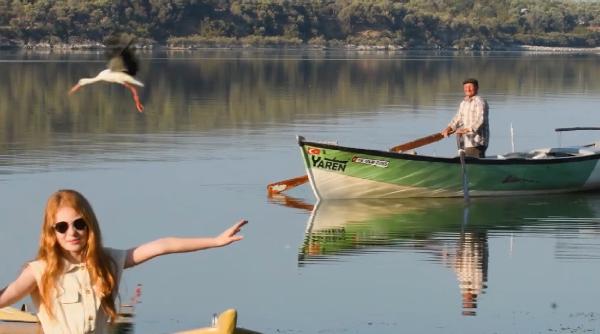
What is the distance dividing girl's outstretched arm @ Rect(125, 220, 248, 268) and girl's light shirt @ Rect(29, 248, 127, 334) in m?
0.05

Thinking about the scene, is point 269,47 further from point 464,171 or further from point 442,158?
point 442,158

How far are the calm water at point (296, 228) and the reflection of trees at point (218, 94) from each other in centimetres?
29

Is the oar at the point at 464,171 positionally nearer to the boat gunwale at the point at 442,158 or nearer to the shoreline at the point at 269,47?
the boat gunwale at the point at 442,158

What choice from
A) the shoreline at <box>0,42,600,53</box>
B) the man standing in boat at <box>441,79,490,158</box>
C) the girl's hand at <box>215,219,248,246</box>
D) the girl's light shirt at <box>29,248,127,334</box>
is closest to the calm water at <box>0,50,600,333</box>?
the man standing in boat at <box>441,79,490,158</box>

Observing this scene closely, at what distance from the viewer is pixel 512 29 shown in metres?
199

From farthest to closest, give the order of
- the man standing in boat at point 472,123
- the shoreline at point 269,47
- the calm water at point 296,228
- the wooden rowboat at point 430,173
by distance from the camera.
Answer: the shoreline at point 269,47, the man standing in boat at point 472,123, the wooden rowboat at point 430,173, the calm water at point 296,228

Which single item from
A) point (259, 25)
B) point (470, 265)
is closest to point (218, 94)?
point (470, 265)

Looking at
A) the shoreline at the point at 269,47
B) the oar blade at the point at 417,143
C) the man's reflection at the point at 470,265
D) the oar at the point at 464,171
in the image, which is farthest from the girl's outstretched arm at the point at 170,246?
the shoreline at the point at 269,47

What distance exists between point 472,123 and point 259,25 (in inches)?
5441

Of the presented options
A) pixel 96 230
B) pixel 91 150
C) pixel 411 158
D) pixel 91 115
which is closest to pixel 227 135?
pixel 91 150

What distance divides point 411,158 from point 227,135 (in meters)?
12.9

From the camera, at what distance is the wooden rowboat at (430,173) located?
21.0 meters

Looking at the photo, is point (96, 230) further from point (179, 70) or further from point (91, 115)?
point (179, 70)

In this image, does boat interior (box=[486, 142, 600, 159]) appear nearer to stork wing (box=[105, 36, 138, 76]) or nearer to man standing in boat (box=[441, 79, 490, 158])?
man standing in boat (box=[441, 79, 490, 158])
